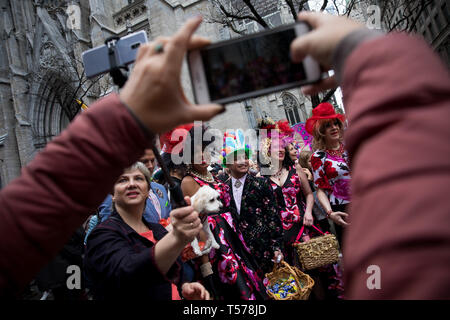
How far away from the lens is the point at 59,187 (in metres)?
0.67

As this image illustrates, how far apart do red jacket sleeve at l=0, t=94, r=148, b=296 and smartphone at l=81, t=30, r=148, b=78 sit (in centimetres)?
65

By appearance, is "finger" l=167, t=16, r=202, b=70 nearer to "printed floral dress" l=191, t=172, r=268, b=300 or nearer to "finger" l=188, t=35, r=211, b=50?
"finger" l=188, t=35, r=211, b=50

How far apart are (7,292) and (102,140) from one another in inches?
16.3

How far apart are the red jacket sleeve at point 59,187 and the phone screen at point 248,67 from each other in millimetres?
389

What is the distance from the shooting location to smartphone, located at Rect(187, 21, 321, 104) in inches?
38.8

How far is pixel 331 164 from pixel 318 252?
1.06m

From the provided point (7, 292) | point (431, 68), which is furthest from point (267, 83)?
point (7, 292)

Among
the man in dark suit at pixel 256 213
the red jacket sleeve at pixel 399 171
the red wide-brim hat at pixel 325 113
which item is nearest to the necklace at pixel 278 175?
the man in dark suit at pixel 256 213

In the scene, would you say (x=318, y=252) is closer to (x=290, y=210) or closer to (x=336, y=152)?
(x=290, y=210)

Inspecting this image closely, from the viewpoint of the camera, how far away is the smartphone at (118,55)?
1.27 meters

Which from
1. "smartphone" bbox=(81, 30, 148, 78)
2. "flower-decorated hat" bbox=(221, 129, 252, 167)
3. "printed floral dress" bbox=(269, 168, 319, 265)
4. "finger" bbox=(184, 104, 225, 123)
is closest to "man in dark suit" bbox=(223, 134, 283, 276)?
"flower-decorated hat" bbox=(221, 129, 252, 167)

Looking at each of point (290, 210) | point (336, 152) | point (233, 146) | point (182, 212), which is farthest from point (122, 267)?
point (336, 152)

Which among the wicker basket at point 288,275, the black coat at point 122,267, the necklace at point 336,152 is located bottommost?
the wicker basket at point 288,275

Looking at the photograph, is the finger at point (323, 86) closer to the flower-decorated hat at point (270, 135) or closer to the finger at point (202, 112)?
the finger at point (202, 112)
